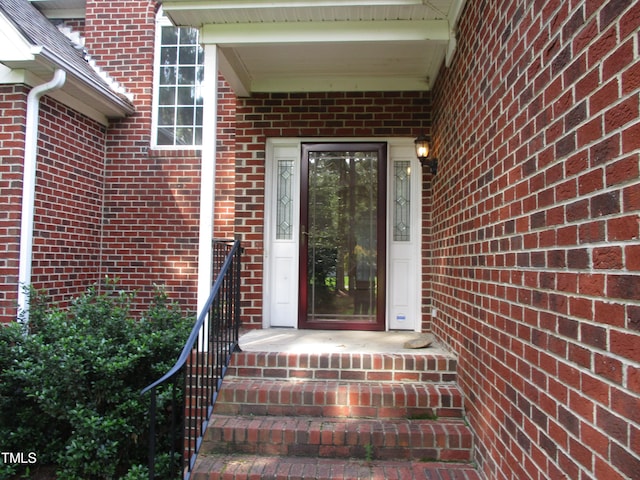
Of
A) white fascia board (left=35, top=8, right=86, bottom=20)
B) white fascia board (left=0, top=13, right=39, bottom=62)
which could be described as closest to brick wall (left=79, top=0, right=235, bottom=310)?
white fascia board (left=35, top=8, right=86, bottom=20)

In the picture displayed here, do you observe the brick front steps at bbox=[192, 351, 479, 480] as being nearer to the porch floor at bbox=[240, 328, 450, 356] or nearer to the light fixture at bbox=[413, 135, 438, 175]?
the porch floor at bbox=[240, 328, 450, 356]

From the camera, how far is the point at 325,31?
10.7ft

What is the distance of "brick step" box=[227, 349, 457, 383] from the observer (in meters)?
3.07

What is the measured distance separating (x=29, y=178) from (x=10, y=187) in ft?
0.58

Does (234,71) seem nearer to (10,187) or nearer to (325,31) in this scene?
(325,31)

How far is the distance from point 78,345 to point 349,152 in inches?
118

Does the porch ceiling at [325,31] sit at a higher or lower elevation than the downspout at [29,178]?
higher

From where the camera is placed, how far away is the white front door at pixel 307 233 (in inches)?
171

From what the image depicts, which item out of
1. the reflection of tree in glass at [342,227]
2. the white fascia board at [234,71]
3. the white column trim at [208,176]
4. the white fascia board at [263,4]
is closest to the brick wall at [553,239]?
the white fascia board at [263,4]

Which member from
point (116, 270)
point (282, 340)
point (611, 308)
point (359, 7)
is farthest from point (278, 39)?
point (116, 270)

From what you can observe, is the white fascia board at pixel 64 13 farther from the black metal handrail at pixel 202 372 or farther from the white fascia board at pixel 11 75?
the black metal handrail at pixel 202 372

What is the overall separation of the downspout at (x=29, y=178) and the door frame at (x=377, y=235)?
252 cm

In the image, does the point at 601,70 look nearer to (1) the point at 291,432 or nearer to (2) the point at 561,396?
(2) the point at 561,396

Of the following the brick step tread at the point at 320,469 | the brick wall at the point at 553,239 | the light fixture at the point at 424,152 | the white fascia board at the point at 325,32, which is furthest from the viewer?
the light fixture at the point at 424,152
